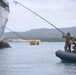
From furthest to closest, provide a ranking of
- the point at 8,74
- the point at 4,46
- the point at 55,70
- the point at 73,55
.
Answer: the point at 4,46, the point at 73,55, the point at 55,70, the point at 8,74

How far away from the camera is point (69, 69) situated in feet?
99.8

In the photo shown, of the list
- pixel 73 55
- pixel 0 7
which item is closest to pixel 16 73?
pixel 73 55

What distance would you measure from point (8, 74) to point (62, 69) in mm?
5447

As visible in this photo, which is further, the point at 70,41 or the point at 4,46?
the point at 4,46

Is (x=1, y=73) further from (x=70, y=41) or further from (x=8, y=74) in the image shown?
(x=70, y=41)

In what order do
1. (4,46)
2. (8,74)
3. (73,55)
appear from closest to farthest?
(8,74) → (73,55) → (4,46)

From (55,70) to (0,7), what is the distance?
33356 millimetres

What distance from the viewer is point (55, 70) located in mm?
30031

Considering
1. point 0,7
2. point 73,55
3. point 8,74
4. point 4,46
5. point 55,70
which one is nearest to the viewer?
point 8,74

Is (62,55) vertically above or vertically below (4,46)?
above

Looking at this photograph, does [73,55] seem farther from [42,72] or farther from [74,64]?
[42,72]

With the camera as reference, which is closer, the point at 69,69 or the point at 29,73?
the point at 29,73

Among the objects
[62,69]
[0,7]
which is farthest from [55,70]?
[0,7]

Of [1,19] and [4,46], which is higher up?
[1,19]
